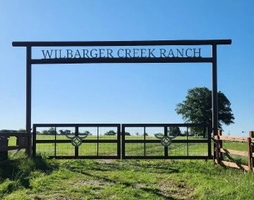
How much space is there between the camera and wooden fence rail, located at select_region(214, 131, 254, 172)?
1120 centimetres

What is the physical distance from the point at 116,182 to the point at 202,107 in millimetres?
58355

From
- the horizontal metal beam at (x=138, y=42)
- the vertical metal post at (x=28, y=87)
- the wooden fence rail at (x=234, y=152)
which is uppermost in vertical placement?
the horizontal metal beam at (x=138, y=42)

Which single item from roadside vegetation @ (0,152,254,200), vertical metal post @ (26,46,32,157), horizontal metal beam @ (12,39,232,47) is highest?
horizontal metal beam @ (12,39,232,47)

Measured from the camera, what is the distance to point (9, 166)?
11852 mm

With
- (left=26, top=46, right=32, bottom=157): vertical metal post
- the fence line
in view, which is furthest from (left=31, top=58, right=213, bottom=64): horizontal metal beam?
the fence line

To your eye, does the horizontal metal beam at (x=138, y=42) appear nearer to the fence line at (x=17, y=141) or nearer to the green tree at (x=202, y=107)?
the fence line at (x=17, y=141)

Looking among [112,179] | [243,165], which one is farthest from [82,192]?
[243,165]

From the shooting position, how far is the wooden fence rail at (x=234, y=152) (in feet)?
36.8

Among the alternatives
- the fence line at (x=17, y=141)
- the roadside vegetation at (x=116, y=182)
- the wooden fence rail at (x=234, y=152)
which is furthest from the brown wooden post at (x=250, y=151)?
the fence line at (x=17, y=141)

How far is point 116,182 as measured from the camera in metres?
10.2

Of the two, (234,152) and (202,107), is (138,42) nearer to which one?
(234,152)

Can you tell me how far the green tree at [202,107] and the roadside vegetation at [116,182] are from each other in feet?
172

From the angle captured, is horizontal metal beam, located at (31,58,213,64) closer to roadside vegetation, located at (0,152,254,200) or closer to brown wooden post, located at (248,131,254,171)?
roadside vegetation, located at (0,152,254,200)

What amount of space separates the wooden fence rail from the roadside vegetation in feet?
1.21
